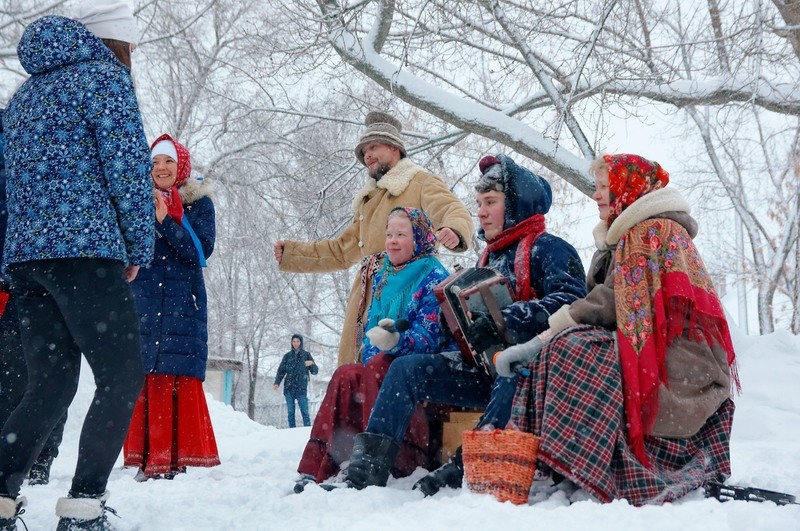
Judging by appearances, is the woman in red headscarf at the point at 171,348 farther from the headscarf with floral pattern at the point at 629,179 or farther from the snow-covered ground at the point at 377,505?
the headscarf with floral pattern at the point at 629,179

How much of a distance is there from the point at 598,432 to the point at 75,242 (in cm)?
199

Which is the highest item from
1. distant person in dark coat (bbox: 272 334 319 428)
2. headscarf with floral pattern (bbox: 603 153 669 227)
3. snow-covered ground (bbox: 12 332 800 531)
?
headscarf with floral pattern (bbox: 603 153 669 227)

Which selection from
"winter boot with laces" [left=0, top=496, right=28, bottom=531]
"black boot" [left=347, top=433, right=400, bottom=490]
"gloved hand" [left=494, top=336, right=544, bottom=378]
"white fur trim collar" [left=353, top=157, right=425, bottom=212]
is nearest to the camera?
"winter boot with laces" [left=0, top=496, right=28, bottom=531]

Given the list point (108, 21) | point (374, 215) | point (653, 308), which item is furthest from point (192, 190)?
point (653, 308)

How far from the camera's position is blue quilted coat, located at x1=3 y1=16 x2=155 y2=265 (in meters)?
2.46

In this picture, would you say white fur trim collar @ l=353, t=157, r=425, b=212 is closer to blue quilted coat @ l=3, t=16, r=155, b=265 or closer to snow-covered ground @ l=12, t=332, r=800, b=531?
snow-covered ground @ l=12, t=332, r=800, b=531

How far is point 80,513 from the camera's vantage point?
2.34m

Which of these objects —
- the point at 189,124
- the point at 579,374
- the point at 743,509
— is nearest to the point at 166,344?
the point at 579,374

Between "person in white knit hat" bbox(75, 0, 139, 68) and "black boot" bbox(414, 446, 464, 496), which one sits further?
"black boot" bbox(414, 446, 464, 496)


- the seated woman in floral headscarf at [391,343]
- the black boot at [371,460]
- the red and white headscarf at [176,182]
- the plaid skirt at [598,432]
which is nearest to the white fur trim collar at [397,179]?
the seated woman in floral headscarf at [391,343]

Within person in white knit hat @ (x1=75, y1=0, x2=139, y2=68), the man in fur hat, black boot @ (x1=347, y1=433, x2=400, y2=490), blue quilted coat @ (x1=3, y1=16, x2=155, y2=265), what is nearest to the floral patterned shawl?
black boot @ (x1=347, y1=433, x2=400, y2=490)

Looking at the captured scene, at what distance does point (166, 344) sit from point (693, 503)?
290cm

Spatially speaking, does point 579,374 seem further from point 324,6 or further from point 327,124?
point 327,124

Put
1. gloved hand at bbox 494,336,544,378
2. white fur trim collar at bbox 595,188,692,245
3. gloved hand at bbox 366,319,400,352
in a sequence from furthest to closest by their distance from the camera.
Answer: gloved hand at bbox 366,319,400,352 → white fur trim collar at bbox 595,188,692,245 → gloved hand at bbox 494,336,544,378
